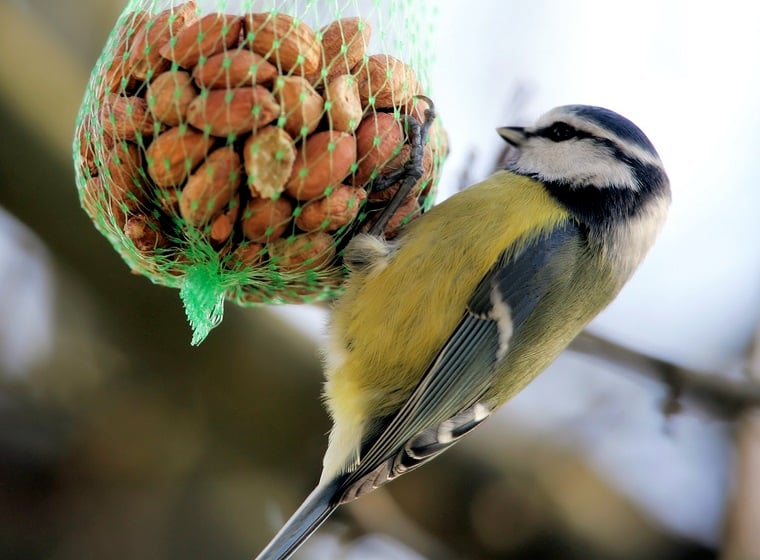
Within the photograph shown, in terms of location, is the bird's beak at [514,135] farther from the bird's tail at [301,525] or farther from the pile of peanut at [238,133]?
the bird's tail at [301,525]

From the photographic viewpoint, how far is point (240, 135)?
1026 millimetres

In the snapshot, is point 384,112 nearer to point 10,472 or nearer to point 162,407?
point 162,407

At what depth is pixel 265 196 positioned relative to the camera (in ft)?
3.41

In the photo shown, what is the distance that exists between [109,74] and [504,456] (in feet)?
3.41

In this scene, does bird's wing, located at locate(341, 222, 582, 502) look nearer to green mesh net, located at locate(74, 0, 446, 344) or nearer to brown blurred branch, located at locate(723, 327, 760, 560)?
green mesh net, located at locate(74, 0, 446, 344)

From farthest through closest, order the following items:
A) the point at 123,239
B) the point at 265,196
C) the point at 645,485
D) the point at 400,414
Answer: the point at 645,485
the point at 400,414
the point at 123,239
the point at 265,196

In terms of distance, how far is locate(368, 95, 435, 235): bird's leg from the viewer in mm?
1186

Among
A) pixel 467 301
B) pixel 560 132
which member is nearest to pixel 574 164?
pixel 560 132

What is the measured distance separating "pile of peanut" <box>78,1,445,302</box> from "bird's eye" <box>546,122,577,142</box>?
36cm

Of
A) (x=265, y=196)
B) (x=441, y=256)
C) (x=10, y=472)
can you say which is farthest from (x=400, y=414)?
(x=10, y=472)

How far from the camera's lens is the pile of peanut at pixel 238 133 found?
102 cm

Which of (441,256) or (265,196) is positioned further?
(441,256)

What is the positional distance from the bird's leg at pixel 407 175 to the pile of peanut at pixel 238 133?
0.02m

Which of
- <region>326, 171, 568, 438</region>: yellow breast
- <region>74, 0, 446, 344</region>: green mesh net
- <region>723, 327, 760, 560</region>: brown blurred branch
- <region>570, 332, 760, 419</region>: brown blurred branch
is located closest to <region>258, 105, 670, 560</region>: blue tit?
<region>326, 171, 568, 438</region>: yellow breast
